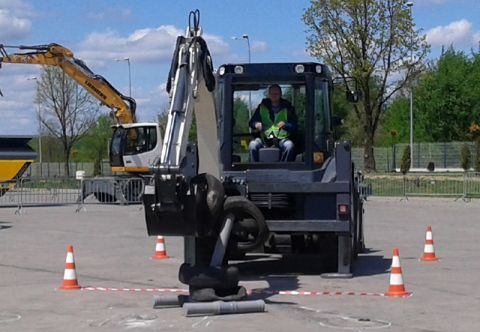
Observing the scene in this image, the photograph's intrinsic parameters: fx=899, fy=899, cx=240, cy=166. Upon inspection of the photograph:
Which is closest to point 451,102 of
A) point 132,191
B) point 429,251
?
point 132,191

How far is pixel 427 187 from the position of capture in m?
36.2

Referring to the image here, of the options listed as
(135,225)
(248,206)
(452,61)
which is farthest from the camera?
(452,61)

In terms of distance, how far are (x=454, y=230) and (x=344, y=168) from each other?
10151mm

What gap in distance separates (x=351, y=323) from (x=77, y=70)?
2897 centimetres

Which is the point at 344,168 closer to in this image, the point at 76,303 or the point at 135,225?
the point at 76,303

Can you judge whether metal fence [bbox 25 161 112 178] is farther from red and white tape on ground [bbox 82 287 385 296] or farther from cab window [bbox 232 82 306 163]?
red and white tape on ground [bbox 82 287 385 296]

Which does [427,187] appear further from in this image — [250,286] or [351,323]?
[351,323]

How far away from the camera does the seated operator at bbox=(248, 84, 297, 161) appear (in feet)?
47.9

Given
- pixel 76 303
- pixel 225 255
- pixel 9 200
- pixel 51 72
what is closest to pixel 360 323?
pixel 225 255

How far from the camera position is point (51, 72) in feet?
200

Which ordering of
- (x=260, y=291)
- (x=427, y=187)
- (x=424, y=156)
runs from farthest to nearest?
(x=424, y=156)
(x=427, y=187)
(x=260, y=291)

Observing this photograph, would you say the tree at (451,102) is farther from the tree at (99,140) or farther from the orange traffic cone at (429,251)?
the orange traffic cone at (429,251)

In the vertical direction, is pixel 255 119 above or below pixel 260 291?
above

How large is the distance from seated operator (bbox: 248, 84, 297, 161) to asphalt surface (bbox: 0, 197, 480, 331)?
2102 mm
